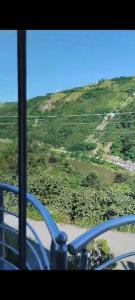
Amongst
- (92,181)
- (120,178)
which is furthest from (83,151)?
(120,178)

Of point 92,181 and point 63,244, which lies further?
point 92,181

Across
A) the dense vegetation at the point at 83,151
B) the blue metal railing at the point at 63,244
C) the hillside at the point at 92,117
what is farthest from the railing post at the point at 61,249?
the hillside at the point at 92,117

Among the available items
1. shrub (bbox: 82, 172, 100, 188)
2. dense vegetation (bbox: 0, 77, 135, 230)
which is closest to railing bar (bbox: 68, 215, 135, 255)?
dense vegetation (bbox: 0, 77, 135, 230)

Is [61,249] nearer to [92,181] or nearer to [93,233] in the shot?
[93,233]

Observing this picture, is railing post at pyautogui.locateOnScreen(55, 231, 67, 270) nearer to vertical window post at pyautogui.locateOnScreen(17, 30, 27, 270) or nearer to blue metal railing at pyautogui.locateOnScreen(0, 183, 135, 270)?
blue metal railing at pyautogui.locateOnScreen(0, 183, 135, 270)

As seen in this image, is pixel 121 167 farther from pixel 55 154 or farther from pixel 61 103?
pixel 61 103

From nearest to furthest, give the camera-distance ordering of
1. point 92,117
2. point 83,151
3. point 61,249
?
point 61,249, point 83,151, point 92,117

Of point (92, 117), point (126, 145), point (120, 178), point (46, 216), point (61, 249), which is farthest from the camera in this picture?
point (120, 178)
